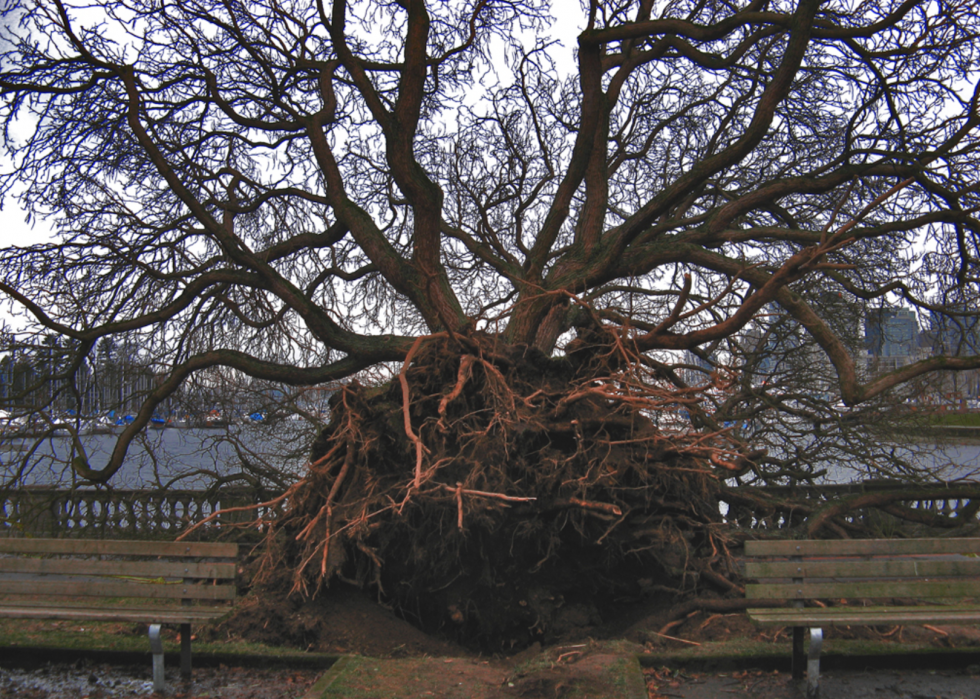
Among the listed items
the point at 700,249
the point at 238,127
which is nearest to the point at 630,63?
the point at 700,249

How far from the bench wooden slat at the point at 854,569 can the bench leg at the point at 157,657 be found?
3651mm

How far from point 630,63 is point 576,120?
171 centimetres

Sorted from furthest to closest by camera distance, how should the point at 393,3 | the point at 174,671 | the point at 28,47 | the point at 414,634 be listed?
1. the point at 393,3
2. the point at 28,47
3. the point at 414,634
4. the point at 174,671

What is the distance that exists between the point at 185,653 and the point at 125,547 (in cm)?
82

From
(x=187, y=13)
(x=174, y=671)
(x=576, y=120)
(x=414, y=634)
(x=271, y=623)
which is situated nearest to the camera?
(x=174, y=671)

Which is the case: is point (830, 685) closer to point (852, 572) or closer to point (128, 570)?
point (852, 572)

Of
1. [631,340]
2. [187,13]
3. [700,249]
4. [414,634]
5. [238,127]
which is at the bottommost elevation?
[414,634]

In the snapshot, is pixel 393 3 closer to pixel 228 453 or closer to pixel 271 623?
pixel 228 453

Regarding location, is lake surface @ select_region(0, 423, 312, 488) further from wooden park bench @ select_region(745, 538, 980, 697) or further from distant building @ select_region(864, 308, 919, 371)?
distant building @ select_region(864, 308, 919, 371)

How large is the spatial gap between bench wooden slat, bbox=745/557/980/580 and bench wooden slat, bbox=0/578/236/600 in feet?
11.2

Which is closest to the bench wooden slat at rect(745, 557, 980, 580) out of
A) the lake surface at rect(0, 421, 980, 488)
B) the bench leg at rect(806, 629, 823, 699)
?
the bench leg at rect(806, 629, 823, 699)

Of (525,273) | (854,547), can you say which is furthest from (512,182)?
(854,547)

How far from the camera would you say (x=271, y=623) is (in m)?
5.63

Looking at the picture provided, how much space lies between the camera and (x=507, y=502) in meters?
5.92
